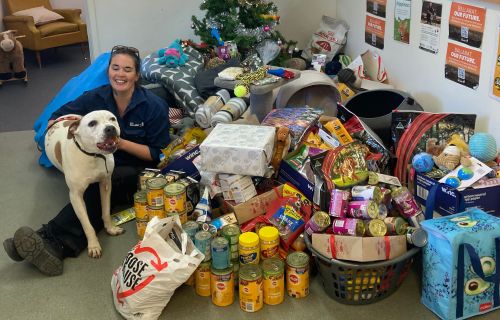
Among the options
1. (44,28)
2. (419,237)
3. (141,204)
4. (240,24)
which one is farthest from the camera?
(44,28)

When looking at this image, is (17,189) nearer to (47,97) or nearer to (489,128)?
(47,97)

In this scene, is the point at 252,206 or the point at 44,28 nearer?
the point at 252,206

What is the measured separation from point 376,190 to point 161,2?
2.44 metres

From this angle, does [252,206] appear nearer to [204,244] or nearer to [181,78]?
Answer: [204,244]

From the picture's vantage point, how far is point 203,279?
1.94m

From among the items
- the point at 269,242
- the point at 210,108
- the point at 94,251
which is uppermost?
the point at 210,108

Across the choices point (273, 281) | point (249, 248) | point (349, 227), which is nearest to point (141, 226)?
point (249, 248)

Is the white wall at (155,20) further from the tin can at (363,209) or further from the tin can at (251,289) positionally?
the tin can at (251,289)

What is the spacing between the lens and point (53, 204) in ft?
8.67

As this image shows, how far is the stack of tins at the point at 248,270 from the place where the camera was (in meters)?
1.87

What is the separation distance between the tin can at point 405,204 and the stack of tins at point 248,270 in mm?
407

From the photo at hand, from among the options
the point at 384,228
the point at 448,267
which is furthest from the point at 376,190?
the point at 448,267

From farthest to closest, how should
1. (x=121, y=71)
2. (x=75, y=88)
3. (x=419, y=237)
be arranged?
(x=75, y=88) < (x=121, y=71) < (x=419, y=237)

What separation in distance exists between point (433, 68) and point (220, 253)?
5.13 feet
